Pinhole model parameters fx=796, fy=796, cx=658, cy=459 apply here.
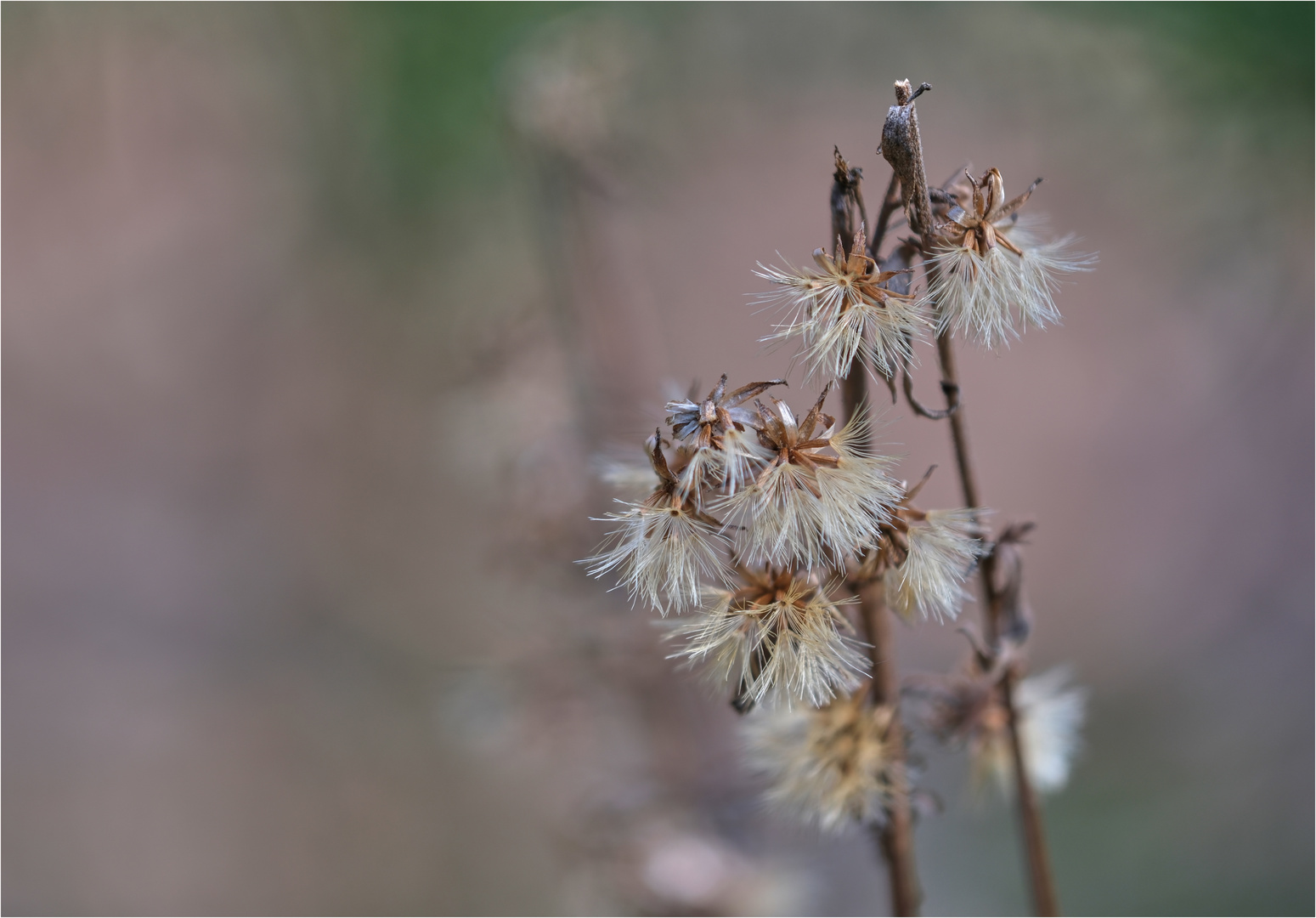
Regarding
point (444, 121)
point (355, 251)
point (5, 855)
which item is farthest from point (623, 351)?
point (5, 855)

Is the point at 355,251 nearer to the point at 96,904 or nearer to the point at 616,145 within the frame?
the point at 616,145

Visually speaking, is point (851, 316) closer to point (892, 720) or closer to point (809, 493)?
point (809, 493)

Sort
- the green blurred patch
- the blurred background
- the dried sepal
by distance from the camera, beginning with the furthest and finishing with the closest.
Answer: the blurred background
the green blurred patch
the dried sepal

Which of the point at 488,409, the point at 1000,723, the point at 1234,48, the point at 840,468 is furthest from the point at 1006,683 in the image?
the point at 1234,48

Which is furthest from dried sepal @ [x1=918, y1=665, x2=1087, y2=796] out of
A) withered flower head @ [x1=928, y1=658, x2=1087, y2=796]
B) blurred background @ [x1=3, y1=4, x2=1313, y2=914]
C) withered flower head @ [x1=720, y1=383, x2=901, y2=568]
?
blurred background @ [x1=3, y1=4, x2=1313, y2=914]

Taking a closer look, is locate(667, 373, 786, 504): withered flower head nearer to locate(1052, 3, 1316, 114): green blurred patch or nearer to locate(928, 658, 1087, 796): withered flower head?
locate(928, 658, 1087, 796): withered flower head

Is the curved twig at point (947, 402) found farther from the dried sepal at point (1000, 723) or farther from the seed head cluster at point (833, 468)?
the dried sepal at point (1000, 723)
